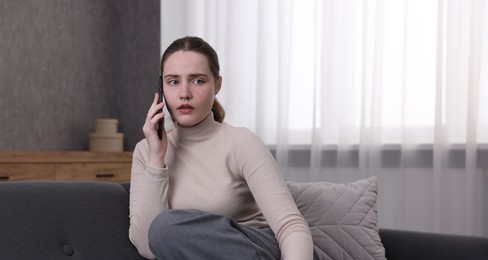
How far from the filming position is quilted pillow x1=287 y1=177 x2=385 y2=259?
6.79 ft

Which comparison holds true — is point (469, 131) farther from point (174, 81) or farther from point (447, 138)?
point (174, 81)

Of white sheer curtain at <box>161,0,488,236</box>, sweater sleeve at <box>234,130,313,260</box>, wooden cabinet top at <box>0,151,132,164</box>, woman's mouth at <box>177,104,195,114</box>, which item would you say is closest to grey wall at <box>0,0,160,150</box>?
wooden cabinet top at <box>0,151,132,164</box>

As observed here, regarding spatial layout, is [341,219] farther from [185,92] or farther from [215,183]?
[185,92]

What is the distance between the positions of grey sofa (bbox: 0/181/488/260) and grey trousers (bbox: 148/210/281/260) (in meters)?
0.22

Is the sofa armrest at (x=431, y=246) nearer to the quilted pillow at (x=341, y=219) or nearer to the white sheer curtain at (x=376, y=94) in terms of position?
the quilted pillow at (x=341, y=219)

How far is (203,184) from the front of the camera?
5.98 feet

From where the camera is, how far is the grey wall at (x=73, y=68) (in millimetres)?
4152

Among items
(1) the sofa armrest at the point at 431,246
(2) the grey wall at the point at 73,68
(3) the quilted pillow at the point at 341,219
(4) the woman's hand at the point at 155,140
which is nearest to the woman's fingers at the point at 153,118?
(4) the woman's hand at the point at 155,140

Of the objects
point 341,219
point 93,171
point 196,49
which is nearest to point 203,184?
point 196,49

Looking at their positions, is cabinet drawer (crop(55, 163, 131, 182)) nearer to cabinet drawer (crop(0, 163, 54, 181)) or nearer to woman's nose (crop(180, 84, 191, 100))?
cabinet drawer (crop(0, 163, 54, 181))

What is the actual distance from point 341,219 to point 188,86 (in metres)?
0.66

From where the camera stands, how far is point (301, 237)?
1634mm

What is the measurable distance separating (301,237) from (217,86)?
1.74 ft

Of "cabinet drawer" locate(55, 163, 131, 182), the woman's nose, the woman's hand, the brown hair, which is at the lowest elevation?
"cabinet drawer" locate(55, 163, 131, 182)
